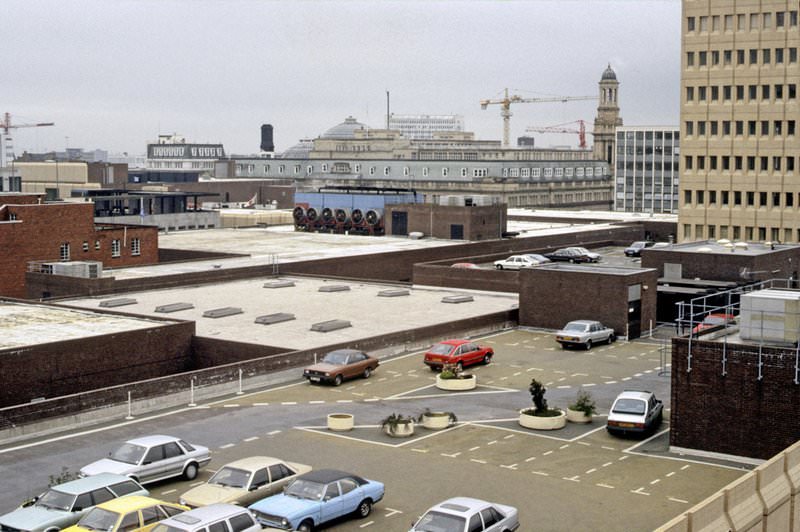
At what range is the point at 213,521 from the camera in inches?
950

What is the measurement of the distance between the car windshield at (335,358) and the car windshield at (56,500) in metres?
20.0

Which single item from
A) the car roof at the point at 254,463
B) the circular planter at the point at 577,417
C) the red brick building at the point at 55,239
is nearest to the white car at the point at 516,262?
the red brick building at the point at 55,239

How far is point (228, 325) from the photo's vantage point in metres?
55.2

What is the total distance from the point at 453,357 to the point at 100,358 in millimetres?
15593

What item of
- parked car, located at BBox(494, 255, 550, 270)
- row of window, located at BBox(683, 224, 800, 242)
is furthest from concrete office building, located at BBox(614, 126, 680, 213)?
parked car, located at BBox(494, 255, 550, 270)

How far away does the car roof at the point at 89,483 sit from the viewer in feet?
88.8

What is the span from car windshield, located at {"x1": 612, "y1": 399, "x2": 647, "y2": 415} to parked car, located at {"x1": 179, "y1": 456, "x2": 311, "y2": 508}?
1304 cm

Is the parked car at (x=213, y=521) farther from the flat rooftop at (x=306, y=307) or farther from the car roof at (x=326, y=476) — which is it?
the flat rooftop at (x=306, y=307)

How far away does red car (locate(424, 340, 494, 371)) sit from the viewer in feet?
157

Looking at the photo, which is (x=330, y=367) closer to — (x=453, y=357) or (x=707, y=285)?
(x=453, y=357)

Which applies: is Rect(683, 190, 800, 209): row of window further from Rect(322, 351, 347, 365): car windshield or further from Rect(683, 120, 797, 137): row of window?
Rect(322, 351, 347, 365): car windshield

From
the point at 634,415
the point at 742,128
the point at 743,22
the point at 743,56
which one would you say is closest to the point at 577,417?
the point at 634,415

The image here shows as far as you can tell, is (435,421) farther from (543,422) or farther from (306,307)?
(306,307)

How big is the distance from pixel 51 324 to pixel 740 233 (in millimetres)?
53859
